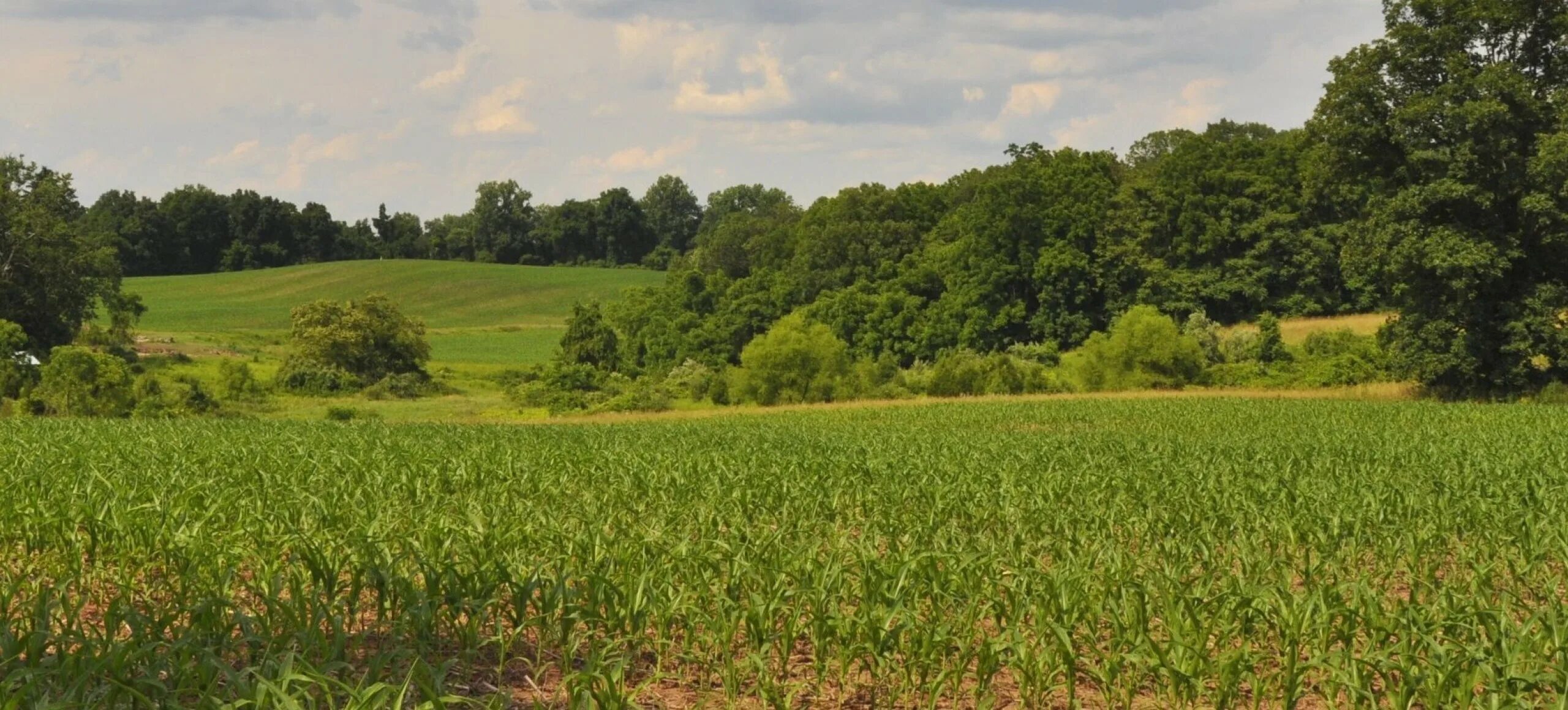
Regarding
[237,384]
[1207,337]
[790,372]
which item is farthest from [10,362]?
[1207,337]

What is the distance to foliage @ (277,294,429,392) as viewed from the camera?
66812mm

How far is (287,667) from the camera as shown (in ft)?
17.1

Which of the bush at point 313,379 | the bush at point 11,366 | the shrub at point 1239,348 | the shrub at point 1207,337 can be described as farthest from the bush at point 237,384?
the shrub at point 1239,348

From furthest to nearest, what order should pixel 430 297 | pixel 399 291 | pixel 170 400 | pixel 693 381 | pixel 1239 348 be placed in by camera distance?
1. pixel 399 291
2. pixel 430 297
3. pixel 693 381
4. pixel 1239 348
5. pixel 170 400

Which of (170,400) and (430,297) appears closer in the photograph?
(170,400)

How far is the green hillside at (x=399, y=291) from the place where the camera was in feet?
341

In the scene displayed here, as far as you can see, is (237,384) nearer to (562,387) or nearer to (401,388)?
(401,388)

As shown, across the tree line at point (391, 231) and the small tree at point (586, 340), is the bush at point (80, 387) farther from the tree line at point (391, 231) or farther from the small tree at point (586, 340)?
the tree line at point (391, 231)

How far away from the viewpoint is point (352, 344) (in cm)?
6912

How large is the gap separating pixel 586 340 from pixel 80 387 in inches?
1522

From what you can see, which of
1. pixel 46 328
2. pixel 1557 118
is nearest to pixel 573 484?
pixel 1557 118

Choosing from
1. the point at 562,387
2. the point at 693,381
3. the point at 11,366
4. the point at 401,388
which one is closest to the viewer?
the point at 11,366

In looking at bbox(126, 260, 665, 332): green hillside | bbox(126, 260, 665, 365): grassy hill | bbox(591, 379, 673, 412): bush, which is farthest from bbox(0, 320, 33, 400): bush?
bbox(126, 260, 665, 332): green hillside

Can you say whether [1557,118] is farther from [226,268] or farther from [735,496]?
[226,268]
